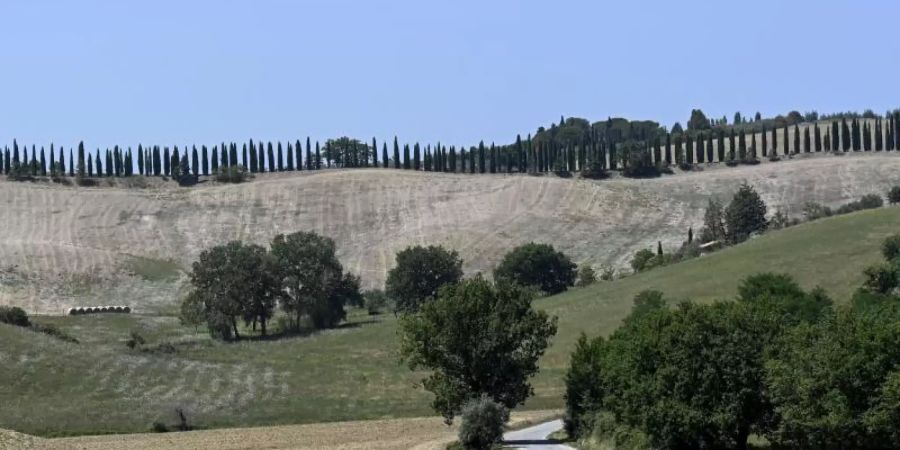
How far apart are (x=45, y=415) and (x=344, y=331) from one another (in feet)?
176

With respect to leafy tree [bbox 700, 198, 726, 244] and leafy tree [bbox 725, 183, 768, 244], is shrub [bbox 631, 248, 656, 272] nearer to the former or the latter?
leafy tree [bbox 700, 198, 726, 244]

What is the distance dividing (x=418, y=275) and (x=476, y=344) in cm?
8549

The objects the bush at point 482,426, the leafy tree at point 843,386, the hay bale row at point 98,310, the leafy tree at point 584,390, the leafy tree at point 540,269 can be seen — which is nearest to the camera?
the leafy tree at point 843,386

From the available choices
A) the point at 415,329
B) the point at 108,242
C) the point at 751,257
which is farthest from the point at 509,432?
the point at 108,242

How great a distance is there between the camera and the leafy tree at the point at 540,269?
157 meters

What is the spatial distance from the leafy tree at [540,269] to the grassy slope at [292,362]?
2312 cm

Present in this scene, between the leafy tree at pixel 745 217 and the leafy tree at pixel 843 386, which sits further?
the leafy tree at pixel 745 217

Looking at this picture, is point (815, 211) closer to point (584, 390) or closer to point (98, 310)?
point (98, 310)

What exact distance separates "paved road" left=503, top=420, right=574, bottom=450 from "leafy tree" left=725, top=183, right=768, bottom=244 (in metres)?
99.5

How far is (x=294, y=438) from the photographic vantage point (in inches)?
2544

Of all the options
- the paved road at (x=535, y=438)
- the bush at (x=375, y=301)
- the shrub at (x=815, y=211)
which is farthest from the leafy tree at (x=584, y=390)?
the shrub at (x=815, y=211)

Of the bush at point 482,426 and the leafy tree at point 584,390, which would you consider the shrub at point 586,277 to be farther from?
the bush at point 482,426

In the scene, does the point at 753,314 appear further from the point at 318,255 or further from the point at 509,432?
the point at 318,255

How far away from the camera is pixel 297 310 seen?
464 feet
